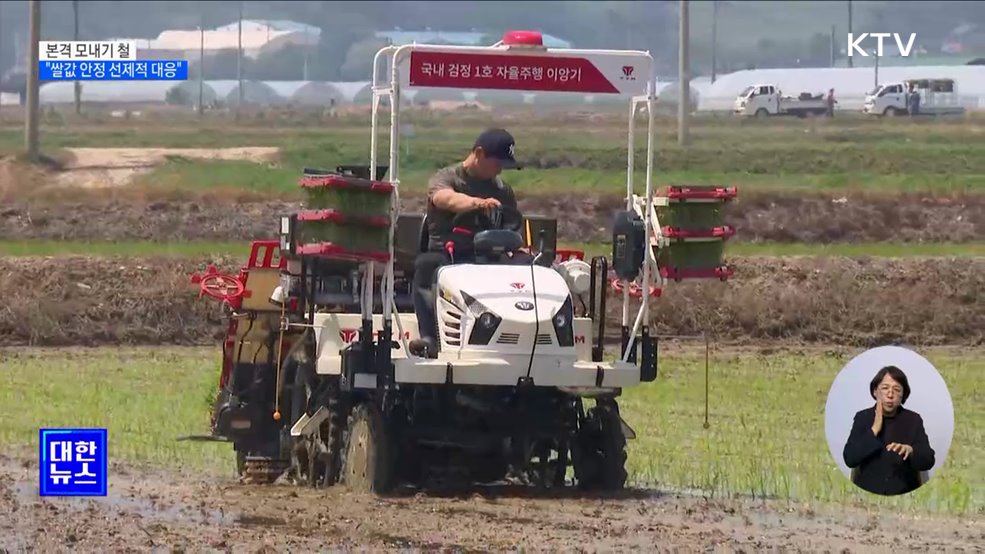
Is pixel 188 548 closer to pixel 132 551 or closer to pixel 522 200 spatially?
pixel 132 551

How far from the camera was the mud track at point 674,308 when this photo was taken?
2372 centimetres

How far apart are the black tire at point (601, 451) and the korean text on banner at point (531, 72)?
200 centimetres

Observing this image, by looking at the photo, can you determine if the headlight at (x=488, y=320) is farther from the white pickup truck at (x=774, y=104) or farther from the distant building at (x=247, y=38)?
the distant building at (x=247, y=38)

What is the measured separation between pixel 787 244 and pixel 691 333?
917 cm

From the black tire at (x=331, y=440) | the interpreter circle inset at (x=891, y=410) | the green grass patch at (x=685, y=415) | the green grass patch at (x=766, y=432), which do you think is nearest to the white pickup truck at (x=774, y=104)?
the green grass patch at (x=685, y=415)

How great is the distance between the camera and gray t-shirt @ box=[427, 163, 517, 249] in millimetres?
12152

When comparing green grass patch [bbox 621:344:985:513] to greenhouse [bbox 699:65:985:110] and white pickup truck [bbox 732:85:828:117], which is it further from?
greenhouse [bbox 699:65:985:110]

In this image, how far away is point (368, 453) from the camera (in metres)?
11.7

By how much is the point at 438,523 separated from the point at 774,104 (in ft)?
208

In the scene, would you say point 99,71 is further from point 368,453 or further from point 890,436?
point 890,436

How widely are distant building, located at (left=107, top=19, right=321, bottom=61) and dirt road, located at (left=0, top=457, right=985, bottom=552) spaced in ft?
335

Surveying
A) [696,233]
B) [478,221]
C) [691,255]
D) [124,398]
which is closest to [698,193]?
[696,233]

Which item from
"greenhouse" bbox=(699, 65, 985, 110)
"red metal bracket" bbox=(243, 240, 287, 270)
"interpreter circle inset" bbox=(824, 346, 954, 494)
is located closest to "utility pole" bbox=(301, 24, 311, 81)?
"greenhouse" bbox=(699, 65, 985, 110)

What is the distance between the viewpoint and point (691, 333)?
2409 cm
